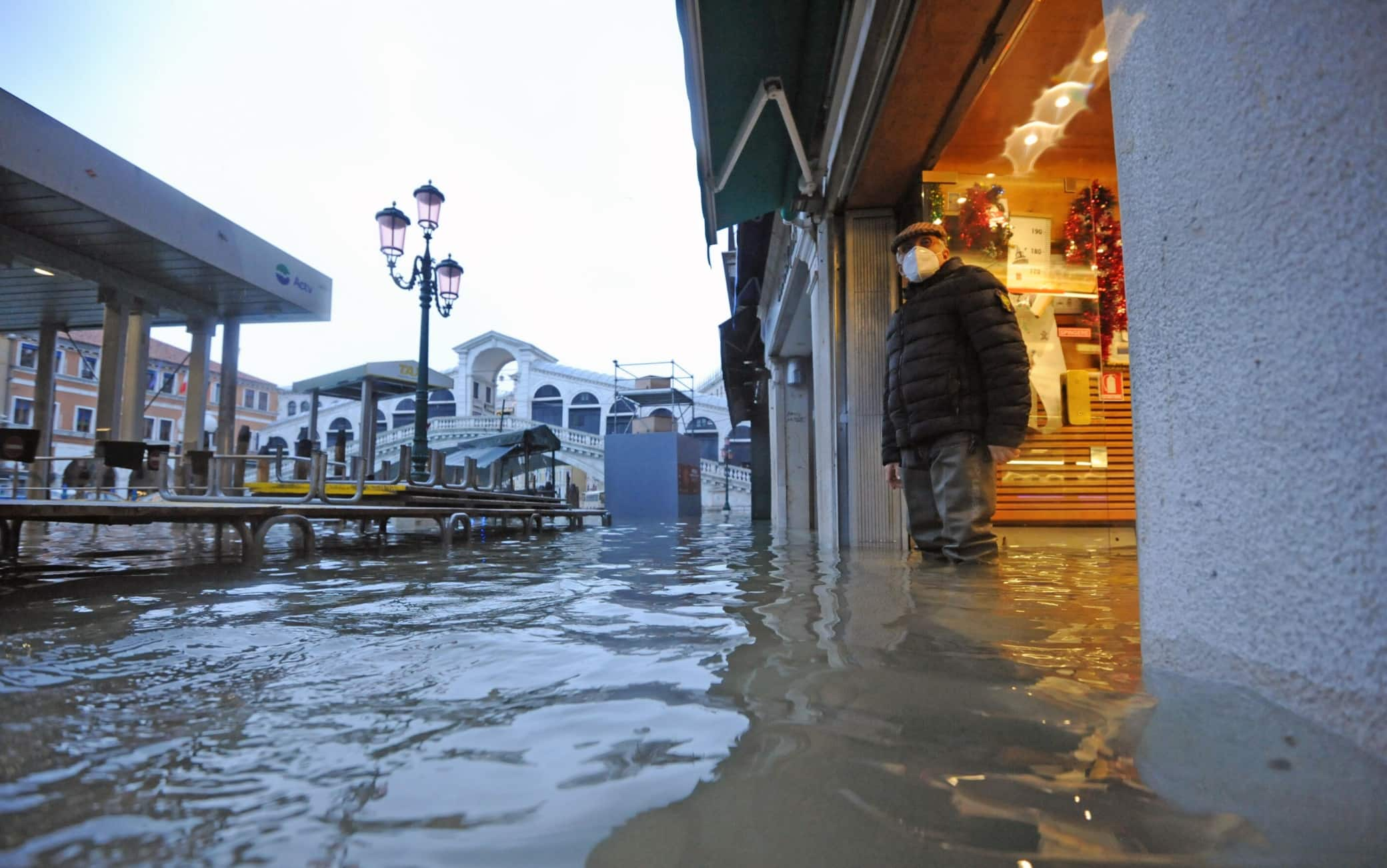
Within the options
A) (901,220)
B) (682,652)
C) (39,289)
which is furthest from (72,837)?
(39,289)

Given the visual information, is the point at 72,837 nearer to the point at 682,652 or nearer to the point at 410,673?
the point at 410,673

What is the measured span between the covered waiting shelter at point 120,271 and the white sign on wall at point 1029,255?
29.2 feet

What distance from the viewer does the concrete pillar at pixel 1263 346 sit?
0.95m

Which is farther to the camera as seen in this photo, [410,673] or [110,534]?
[110,534]

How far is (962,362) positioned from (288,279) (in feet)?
35.3

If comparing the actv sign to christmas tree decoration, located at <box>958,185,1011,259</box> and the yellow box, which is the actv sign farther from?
the yellow box

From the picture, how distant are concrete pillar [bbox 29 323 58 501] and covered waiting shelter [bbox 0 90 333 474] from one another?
0.12 ft

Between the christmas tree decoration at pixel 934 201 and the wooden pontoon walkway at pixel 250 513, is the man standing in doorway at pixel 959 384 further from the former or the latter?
the wooden pontoon walkway at pixel 250 513

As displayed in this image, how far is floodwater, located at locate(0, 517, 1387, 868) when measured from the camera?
79 cm

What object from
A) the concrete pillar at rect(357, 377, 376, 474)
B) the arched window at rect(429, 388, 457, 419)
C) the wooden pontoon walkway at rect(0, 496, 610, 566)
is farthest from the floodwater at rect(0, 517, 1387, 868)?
the arched window at rect(429, 388, 457, 419)

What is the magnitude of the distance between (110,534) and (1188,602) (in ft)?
35.5

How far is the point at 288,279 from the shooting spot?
1091 centimetres

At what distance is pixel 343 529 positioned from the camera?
30.9 ft

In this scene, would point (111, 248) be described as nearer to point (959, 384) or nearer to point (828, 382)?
point (828, 382)
